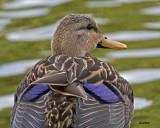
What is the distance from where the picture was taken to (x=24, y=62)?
377 inches

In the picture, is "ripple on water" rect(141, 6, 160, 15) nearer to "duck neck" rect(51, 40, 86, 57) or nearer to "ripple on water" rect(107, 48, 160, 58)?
"ripple on water" rect(107, 48, 160, 58)

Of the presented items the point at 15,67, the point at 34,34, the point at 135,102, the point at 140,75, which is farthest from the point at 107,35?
the point at 135,102

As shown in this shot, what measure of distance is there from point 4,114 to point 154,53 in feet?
9.85

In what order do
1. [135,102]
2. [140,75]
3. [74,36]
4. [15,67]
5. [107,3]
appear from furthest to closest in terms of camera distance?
[107,3]
[15,67]
[140,75]
[135,102]
[74,36]

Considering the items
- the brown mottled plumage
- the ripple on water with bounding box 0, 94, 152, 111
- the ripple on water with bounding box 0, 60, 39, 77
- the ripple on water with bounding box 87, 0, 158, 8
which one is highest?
the brown mottled plumage

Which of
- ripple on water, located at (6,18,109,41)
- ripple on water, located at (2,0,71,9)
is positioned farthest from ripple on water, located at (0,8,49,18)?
ripple on water, located at (6,18,109,41)

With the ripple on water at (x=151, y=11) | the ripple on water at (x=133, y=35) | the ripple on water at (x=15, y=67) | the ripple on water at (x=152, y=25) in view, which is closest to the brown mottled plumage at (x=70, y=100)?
the ripple on water at (x=15, y=67)

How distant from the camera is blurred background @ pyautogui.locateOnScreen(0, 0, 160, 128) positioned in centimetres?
831

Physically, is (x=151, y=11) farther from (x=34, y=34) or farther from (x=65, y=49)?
(x=65, y=49)

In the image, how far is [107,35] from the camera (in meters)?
10.7

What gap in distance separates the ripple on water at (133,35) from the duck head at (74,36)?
10.6 feet

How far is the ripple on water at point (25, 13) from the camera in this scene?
39.6 ft

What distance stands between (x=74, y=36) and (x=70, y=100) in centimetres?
151

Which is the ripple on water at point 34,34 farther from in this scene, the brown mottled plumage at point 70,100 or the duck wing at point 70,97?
the duck wing at point 70,97
